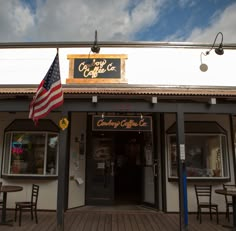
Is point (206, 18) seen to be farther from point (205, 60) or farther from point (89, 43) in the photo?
point (89, 43)

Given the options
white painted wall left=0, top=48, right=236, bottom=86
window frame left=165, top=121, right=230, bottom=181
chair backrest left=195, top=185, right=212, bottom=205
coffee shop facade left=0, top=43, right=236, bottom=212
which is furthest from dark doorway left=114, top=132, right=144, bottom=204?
chair backrest left=195, top=185, right=212, bottom=205

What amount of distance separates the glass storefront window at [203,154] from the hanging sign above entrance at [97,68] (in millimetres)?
2489

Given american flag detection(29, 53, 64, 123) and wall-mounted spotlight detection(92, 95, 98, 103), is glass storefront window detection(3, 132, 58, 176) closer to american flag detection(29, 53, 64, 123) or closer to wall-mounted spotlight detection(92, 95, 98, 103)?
american flag detection(29, 53, 64, 123)

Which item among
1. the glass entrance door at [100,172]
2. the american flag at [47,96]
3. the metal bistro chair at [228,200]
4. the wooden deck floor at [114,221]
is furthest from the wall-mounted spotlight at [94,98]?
the metal bistro chair at [228,200]

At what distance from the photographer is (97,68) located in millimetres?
8234

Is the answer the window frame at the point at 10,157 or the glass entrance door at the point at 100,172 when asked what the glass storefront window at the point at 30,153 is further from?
the glass entrance door at the point at 100,172

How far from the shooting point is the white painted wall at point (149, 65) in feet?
27.1

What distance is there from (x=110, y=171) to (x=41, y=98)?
388cm

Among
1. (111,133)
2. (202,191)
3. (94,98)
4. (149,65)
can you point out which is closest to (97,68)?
(149,65)

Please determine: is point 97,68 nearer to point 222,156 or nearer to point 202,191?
point 222,156

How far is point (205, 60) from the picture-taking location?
8.45 m

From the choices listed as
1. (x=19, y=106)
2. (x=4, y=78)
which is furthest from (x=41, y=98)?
(x=4, y=78)

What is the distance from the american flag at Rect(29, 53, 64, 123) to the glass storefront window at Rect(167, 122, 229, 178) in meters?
3.83

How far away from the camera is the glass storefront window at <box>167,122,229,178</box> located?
766 cm
